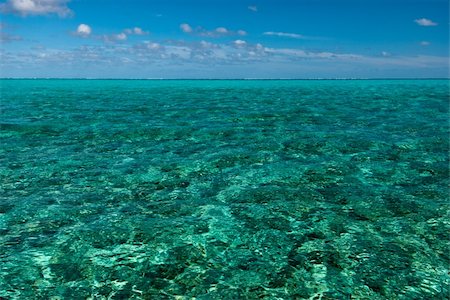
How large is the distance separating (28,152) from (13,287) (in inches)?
510

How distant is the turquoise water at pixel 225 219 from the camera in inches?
294

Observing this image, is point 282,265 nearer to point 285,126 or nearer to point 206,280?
point 206,280

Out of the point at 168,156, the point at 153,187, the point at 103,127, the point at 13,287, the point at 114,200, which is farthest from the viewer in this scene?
the point at 103,127

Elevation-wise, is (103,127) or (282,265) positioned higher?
(103,127)

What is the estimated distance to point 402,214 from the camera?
10742mm

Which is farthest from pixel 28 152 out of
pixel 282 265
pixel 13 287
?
pixel 282 265

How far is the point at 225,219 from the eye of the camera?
10508mm

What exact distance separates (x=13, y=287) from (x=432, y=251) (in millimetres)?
9633

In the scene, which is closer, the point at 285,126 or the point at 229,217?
the point at 229,217

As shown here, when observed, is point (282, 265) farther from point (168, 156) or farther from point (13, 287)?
point (168, 156)

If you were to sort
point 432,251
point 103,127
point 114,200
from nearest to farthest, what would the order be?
1. point 432,251
2. point 114,200
3. point 103,127

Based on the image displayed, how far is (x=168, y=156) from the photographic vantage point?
17.7m

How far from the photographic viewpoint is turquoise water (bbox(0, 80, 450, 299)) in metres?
7.47

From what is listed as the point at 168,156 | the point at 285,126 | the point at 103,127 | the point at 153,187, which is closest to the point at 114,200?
the point at 153,187
